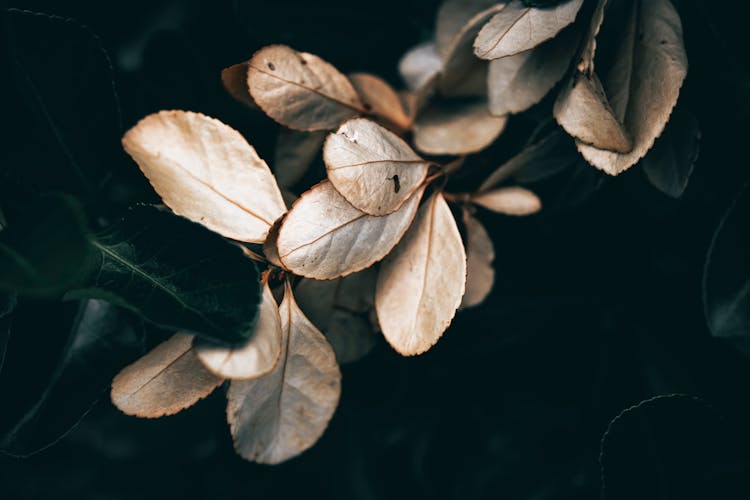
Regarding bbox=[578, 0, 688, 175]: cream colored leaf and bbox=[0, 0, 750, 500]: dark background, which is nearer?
bbox=[578, 0, 688, 175]: cream colored leaf

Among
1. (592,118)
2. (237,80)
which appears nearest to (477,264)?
(592,118)

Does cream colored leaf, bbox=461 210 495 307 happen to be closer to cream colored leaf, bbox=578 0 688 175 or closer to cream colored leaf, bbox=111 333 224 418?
cream colored leaf, bbox=578 0 688 175

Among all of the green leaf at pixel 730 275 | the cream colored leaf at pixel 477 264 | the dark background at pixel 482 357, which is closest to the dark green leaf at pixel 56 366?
the dark background at pixel 482 357

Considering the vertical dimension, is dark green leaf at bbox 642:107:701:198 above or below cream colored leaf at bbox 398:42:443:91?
below

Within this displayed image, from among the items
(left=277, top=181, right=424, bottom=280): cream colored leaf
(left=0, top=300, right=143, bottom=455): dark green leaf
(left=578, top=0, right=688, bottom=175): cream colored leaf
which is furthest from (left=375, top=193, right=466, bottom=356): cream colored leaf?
(left=0, top=300, right=143, bottom=455): dark green leaf

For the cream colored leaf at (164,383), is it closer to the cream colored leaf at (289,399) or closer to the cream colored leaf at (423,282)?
the cream colored leaf at (289,399)

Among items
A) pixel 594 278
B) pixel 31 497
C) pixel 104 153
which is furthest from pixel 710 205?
pixel 31 497

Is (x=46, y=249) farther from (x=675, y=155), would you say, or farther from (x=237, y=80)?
(x=675, y=155)
